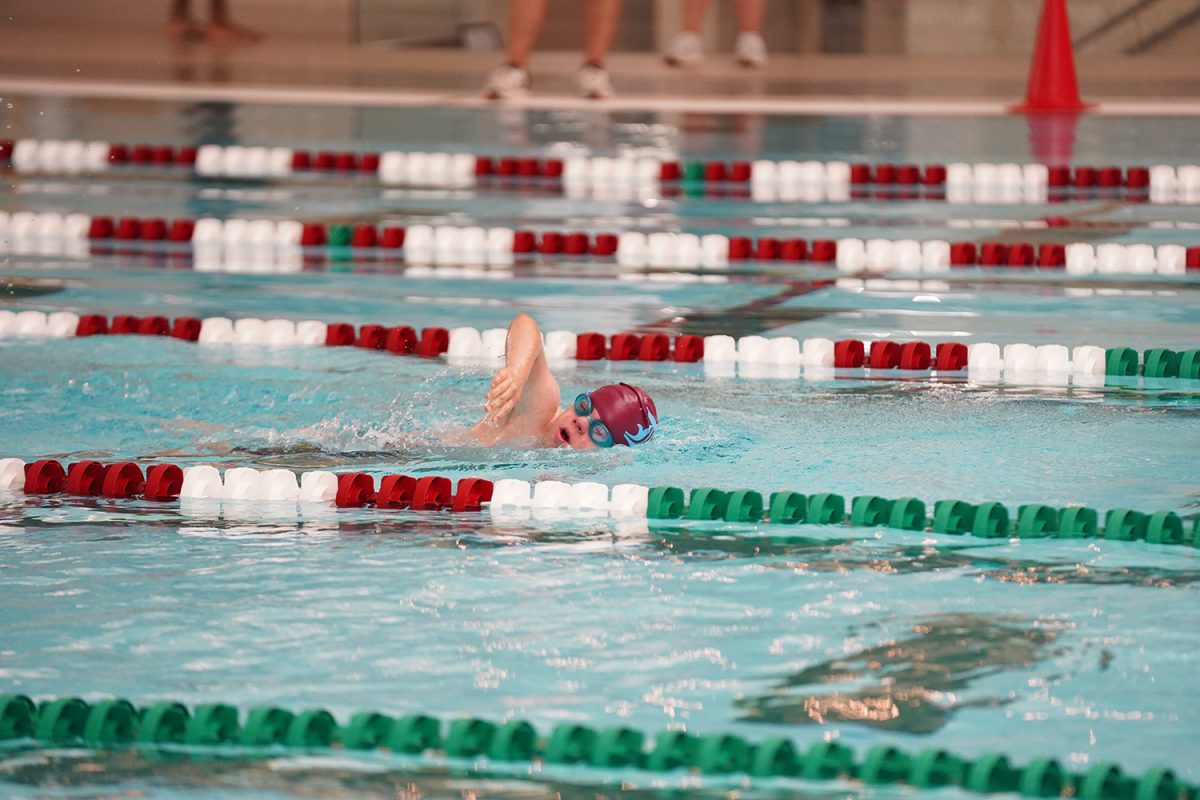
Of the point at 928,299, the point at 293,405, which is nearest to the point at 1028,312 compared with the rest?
the point at 928,299

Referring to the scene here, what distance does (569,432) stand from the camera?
4.86 metres

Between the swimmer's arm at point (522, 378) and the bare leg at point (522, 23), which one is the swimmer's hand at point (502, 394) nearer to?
the swimmer's arm at point (522, 378)

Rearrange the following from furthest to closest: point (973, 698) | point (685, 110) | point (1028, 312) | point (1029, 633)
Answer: point (685, 110) < point (1028, 312) < point (1029, 633) < point (973, 698)

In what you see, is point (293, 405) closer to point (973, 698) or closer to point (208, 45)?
point (973, 698)

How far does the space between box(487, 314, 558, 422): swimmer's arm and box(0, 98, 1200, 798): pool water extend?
15 cm

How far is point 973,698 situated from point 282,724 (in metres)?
1.10

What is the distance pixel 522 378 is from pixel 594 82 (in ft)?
26.1

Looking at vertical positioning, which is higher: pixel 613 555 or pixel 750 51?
pixel 750 51

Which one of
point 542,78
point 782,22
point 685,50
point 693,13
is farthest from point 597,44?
point 782,22

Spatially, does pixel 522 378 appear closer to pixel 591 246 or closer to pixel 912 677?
pixel 912 677

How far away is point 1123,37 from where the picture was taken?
15211 millimetres

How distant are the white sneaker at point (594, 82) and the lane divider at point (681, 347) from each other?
19.9ft

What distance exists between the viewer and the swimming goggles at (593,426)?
189 inches

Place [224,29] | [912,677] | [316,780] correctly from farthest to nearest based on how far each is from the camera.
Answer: [224,29]
[912,677]
[316,780]
